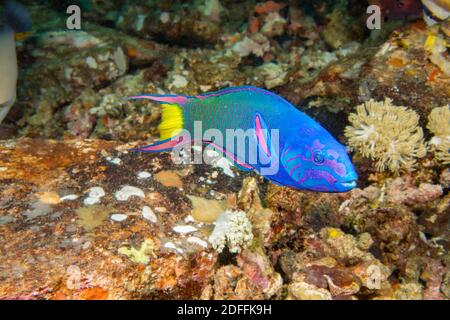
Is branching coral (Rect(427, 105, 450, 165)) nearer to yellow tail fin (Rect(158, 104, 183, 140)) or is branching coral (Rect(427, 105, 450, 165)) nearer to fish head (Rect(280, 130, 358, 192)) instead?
fish head (Rect(280, 130, 358, 192))

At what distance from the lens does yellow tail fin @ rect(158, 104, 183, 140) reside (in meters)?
2.16

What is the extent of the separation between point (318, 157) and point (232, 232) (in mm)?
1206

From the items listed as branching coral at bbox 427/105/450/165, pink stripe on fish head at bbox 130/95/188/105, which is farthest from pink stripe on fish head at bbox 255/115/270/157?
branching coral at bbox 427/105/450/165

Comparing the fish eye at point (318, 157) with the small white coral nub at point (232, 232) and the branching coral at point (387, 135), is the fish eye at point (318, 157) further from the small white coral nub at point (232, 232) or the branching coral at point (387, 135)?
the branching coral at point (387, 135)

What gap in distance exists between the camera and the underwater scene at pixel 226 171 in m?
2.03

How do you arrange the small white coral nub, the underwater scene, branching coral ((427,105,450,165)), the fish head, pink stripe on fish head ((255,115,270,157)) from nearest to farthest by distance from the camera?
the fish head
pink stripe on fish head ((255,115,270,157))
the underwater scene
the small white coral nub
branching coral ((427,105,450,165))

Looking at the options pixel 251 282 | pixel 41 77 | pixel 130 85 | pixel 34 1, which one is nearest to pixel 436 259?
pixel 251 282

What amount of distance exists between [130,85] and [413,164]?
167 inches

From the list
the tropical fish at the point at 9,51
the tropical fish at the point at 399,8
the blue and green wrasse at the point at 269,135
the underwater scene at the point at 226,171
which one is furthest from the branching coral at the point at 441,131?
the tropical fish at the point at 9,51

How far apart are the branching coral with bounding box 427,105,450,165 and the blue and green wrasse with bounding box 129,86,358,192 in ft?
7.15

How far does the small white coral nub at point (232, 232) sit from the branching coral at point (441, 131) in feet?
7.07

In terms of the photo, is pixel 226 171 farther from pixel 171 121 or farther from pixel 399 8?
pixel 399 8

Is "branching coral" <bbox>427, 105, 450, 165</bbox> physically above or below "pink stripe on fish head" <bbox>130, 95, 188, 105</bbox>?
below

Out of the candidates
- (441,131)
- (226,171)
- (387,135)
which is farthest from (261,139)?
(441,131)
